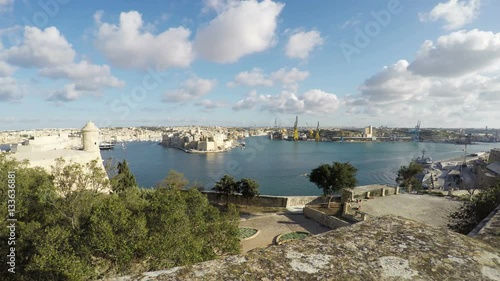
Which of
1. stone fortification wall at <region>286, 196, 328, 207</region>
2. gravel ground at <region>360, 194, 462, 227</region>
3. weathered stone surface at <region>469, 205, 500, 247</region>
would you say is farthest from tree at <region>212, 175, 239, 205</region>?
weathered stone surface at <region>469, 205, 500, 247</region>

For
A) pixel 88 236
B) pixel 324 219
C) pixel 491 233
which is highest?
pixel 491 233

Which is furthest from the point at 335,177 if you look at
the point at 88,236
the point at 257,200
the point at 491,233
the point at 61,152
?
the point at 61,152

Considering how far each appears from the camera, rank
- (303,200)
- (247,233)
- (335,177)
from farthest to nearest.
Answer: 1. (303,200)
2. (335,177)
3. (247,233)

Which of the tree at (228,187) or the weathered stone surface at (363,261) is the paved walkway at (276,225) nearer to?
the tree at (228,187)

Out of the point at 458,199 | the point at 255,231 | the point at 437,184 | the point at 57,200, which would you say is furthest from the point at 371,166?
the point at 57,200

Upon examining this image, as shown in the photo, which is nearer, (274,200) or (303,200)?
(274,200)

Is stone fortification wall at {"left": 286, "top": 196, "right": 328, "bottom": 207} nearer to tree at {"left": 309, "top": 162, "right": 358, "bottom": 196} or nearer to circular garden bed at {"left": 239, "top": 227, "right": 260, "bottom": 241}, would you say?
tree at {"left": 309, "top": 162, "right": 358, "bottom": 196}

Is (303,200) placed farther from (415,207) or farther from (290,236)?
(415,207)
